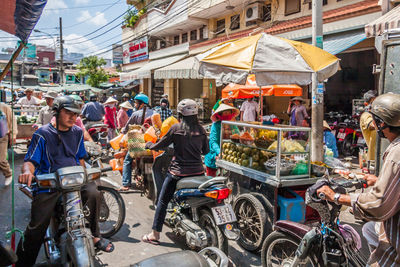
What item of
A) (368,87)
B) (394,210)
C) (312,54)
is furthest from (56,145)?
(368,87)

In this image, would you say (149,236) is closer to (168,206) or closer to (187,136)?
(168,206)

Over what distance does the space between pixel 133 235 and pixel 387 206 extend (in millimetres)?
3405

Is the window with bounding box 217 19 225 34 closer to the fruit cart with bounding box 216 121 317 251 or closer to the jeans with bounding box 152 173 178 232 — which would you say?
the fruit cart with bounding box 216 121 317 251

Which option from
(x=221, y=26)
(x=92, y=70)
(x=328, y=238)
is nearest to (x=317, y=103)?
(x=328, y=238)

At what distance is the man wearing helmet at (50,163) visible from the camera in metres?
2.98

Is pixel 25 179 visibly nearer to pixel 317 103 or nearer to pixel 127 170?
pixel 127 170

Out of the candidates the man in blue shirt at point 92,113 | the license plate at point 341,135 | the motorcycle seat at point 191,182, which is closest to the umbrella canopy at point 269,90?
the license plate at point 341,135

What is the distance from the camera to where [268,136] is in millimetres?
4465

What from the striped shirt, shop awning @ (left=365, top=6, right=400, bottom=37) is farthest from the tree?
the striped shirt

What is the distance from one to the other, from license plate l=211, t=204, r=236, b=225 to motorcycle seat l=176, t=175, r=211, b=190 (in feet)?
1.27

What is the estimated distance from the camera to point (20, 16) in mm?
2391

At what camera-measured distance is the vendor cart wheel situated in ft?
12.8

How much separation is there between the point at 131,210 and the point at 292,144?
296 centimetres

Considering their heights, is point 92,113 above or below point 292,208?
above
